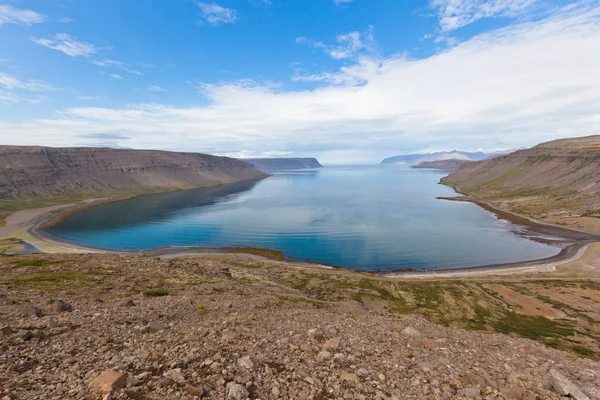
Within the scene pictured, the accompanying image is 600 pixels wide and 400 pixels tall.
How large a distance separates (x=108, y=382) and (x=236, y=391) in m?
3.56

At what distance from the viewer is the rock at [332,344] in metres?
13.0

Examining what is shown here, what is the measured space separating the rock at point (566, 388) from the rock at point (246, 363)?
1114 centimetres

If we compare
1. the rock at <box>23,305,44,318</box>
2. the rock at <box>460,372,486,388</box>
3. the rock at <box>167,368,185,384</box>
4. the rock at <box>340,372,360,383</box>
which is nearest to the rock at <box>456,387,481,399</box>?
the rock at <box>460,372,486,388</box>

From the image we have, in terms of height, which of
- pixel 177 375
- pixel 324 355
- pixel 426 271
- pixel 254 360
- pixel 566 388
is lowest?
pixel 426 271

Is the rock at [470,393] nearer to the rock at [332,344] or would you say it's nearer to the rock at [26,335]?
the rock at [332,344]

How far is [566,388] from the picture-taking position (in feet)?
34.3

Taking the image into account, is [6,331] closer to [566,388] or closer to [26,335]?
[26,335]

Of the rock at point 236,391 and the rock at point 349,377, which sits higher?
the rock at point 236,391

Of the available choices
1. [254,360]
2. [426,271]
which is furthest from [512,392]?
[426,271]

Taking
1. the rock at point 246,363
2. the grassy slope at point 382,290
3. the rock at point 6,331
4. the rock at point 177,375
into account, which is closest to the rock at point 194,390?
the rock at point 177,375

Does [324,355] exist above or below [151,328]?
Result: above

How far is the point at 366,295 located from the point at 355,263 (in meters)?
28.3

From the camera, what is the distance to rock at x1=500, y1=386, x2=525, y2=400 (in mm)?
9992

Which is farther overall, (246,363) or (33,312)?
(33,312)
